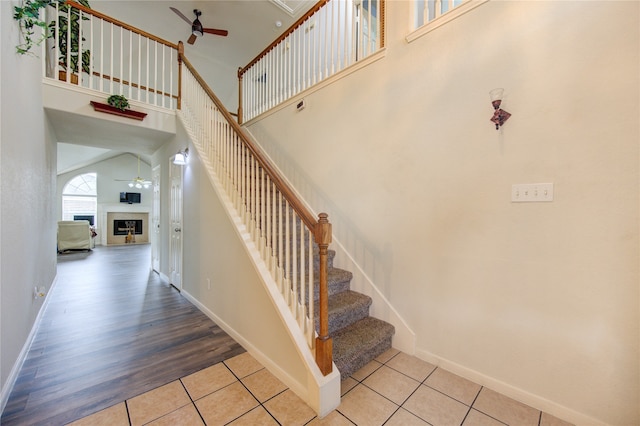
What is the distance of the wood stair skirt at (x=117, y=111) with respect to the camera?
10.4 ft

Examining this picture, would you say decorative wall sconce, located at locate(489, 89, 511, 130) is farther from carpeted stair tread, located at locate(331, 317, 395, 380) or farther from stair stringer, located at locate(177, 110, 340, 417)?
stair stringer, located at locate(177, 110, 340, 417)

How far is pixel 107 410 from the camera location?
157cm

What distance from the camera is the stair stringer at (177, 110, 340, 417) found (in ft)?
5.17

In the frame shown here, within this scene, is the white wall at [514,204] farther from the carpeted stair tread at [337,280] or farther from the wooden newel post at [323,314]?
the wooden newel post at [323,314]

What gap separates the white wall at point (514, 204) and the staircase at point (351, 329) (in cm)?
25

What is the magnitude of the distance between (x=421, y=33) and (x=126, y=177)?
40.0ft

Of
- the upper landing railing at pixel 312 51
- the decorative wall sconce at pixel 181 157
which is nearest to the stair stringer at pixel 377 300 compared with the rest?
the upper landing railing at pixel 312 51

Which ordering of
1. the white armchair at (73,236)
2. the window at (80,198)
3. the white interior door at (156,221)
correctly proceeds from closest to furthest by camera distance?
the white interior door at (156,221) < the white armchair at (73,236) < the window at (80,198)

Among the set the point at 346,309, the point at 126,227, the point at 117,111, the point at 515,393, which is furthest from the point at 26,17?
the point at 126,227

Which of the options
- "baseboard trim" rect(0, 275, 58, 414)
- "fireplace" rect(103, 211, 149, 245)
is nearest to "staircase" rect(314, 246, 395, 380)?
"baseboard trim" rect(0, 275, 58, 414)

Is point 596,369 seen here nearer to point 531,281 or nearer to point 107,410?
point 531,281

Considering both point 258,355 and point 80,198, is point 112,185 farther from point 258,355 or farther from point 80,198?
point 258,355

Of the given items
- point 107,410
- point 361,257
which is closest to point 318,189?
point 361,257

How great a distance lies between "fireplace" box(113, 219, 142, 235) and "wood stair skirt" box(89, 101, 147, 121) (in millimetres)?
8657
